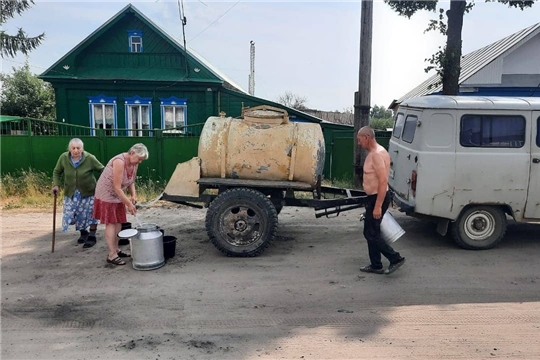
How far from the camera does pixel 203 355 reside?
353 centimetres

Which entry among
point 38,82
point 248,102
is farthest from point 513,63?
point 38,82

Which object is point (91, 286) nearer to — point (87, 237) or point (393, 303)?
point (87, 237)

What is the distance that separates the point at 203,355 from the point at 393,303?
2.14 meters

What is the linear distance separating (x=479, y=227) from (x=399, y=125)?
6.89ft

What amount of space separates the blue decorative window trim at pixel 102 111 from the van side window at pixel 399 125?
13511 mm

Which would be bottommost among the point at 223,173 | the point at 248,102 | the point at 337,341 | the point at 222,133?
the point at 337,341

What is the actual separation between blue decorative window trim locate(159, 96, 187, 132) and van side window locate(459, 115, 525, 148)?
13.5 meters

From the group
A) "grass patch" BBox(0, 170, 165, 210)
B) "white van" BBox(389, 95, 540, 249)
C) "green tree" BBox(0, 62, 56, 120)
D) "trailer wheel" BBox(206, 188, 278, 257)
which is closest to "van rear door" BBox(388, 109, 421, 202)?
"white van" BBox(389, 95, 540, 249)

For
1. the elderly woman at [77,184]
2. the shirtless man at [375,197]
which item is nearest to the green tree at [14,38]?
the elderly woman at [77,184]

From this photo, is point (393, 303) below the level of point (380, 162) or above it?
below

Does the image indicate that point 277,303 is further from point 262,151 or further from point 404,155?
point 404,155

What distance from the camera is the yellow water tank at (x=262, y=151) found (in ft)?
19.3

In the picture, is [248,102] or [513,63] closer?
[513,63]

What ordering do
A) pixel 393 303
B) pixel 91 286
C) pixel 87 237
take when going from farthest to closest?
1. pixel 87 237
2. pixel 91 286
3. pixel 393 303
